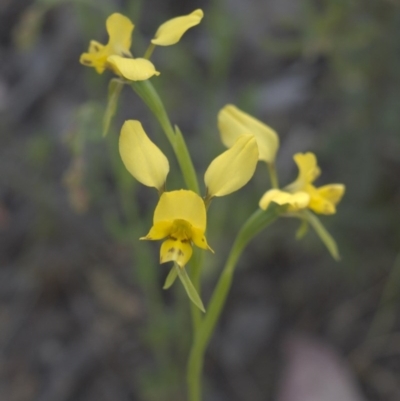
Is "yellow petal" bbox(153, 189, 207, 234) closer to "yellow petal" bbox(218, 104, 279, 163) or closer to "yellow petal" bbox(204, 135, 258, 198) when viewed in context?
"yellow petal" bbox(204, 135, 258, 198)

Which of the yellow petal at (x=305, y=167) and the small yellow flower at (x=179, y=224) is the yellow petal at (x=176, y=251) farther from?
the yellow petal at (x=305, y=167)

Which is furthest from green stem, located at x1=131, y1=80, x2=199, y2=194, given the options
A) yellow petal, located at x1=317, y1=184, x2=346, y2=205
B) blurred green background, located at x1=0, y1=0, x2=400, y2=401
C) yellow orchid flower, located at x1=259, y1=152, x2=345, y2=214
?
blurred green background, located at x1=0, y1=0, x2=400, y2=401

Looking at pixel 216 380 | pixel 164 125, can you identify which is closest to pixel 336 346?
pixel 216 380

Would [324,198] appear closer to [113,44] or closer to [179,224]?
[179,224]

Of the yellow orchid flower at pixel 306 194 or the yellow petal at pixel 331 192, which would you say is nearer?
the yellow orchid flower at pixel 306 194

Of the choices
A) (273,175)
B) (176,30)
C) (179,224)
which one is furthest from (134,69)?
(273,175)

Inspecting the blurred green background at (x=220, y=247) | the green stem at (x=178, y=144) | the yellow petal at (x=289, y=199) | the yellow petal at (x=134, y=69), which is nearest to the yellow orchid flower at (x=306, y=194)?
the yellow petal at (x=289, y=199)

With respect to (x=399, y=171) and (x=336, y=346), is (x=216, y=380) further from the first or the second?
(x=399, y=171)

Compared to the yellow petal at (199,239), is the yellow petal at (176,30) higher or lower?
higher
